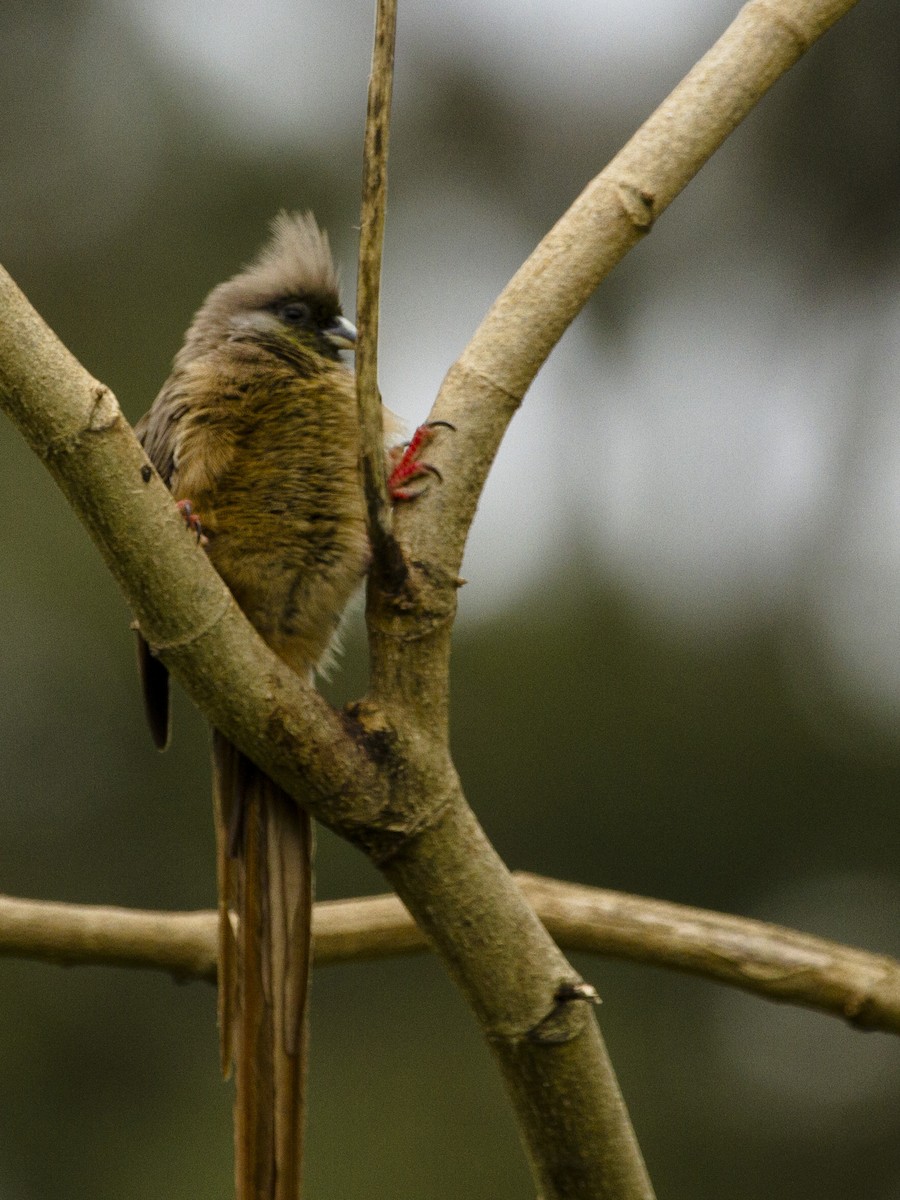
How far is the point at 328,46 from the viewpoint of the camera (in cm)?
692

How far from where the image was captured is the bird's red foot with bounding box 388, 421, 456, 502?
2041 mm

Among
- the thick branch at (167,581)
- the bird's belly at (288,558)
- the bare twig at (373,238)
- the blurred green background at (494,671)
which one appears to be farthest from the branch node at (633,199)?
the blurred green background at (494,671)

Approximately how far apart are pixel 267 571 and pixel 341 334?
74cm

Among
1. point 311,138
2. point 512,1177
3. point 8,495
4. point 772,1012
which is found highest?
point 311,138

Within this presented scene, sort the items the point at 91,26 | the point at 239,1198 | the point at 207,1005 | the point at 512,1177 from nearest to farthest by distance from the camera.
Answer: the point at 239,1198 < the point at 512,1177 < the point at 207,1005 < the point at 91,26

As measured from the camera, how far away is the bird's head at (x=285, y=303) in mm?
2900

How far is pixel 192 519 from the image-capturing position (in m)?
2.26

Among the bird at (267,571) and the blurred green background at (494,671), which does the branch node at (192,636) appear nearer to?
the bird at (267,571)

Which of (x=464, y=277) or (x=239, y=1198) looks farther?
(x=464, y=277)

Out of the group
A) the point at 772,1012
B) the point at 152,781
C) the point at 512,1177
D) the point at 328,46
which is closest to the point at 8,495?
the point at 152,781

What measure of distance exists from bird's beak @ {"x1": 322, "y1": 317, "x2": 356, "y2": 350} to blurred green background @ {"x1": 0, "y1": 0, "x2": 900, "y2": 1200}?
2896mm

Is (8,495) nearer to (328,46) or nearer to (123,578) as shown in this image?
(328,46)

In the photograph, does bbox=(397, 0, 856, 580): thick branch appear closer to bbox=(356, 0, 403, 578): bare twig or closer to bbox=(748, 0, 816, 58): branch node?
bbox=(748, 0, 816, 58): branch node

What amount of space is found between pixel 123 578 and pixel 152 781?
15.5ft
